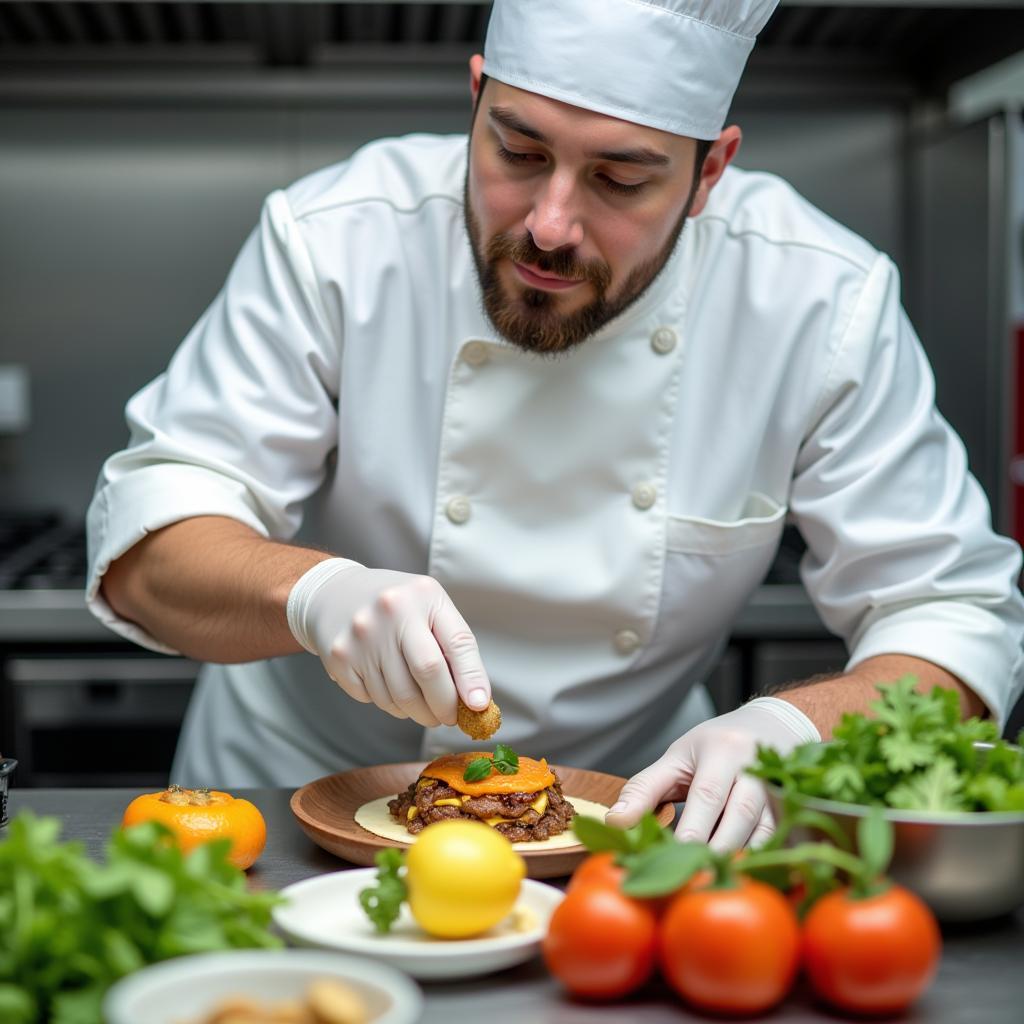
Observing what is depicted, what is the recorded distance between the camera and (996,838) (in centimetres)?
98

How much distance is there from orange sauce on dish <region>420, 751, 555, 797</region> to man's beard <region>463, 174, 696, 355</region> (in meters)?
0.51

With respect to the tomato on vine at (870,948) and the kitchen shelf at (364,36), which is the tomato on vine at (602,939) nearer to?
the tomato on vine at (870,948)

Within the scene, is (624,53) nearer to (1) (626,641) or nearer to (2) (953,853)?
(1) (626,641)

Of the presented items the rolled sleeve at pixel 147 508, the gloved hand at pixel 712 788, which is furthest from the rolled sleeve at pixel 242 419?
Result: the gloved hand at pixel 712 788

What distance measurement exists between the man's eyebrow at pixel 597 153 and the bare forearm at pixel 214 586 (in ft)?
1.70

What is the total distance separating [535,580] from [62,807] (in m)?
0.63

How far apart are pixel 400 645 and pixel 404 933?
38cm

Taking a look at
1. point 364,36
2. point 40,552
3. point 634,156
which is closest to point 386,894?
point 634,156

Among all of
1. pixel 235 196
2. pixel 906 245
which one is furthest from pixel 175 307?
pixel 906 245

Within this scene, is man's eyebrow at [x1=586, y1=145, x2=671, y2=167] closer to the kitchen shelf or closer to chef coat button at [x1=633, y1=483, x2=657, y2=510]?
chef coat button at [x1=633, y1=483, x2=657, y2=510]

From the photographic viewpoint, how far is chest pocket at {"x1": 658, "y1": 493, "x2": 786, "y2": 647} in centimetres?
176

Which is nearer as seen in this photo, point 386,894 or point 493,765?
point 386,894

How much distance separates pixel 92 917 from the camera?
0.81 m

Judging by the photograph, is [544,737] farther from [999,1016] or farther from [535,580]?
[999,1016]
